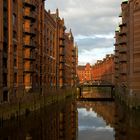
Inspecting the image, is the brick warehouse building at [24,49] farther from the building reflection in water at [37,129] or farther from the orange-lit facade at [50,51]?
the building reflection in water at [37,129]

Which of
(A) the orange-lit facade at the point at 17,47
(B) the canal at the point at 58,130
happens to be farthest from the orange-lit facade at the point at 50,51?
(B) the canal at the point at 58,130

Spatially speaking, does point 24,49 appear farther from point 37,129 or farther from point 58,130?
point 37,129

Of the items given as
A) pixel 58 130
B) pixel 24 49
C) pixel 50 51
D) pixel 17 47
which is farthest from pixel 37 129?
pixel 50 51

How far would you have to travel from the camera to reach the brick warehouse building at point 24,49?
46031 millimetres

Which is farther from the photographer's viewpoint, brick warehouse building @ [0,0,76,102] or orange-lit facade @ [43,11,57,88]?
orange-lit facade @ [43,11,57,88]

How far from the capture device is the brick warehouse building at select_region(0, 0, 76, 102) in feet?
151

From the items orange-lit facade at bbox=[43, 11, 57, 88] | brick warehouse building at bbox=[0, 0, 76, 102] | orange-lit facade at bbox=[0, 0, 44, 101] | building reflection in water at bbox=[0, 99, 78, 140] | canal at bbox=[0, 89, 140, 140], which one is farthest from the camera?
orange-lit facade at bbox=[43, 11, 57, 88]

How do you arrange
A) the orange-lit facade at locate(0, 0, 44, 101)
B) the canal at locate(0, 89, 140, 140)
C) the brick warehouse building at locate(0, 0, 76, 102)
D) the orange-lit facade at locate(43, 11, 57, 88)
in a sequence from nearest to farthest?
the canal at locate(0, 89, 140, 140)
the orange-lit facade at locate(0, 0, 44, 101)
the brick warehouse building at locate(0, 0, 76, 102)
the orange-lit facade at locate(43, 11, 57, 88)

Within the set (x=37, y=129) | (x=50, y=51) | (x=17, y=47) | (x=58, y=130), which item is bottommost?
(x=58, y=130)

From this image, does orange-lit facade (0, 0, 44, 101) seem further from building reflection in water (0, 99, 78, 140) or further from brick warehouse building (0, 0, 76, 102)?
building reflection in water (0, 99, 78, 140)

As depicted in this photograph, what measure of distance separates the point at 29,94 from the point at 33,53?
6.92 meters

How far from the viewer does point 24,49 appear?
183ft

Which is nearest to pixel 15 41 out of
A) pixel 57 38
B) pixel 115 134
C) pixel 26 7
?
pixel 26 7

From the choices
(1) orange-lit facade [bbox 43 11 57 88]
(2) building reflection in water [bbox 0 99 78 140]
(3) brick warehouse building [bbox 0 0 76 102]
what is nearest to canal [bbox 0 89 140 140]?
(2) building reflection in water [bbox 0 99 78 140]
